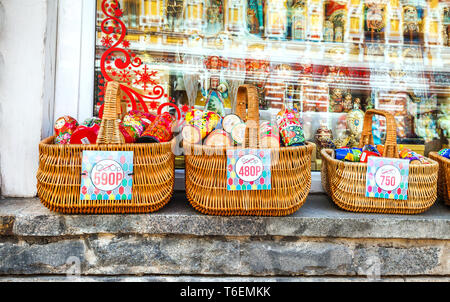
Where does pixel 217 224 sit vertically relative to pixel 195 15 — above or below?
below

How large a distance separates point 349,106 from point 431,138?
69 cm

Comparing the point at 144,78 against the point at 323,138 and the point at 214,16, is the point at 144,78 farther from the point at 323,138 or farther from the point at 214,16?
the point at 323,138

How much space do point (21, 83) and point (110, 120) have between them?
2.02ft

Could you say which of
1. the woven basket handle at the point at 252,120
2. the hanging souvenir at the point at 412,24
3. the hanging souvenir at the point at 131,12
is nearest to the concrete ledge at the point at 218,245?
the woven basket handle at the point at 252,120

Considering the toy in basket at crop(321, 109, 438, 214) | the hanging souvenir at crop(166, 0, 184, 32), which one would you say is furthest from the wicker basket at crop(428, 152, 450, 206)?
the hanging souvenir at crop(166, 0, 184, 32)

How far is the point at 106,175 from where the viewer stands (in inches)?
48.6

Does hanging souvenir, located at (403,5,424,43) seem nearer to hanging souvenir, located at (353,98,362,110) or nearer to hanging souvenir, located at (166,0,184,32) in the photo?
hanging souvenir, located at (353,98,362,110)

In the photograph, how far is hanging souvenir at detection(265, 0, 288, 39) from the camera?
2.34 meters

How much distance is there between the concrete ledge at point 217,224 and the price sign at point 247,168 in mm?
165

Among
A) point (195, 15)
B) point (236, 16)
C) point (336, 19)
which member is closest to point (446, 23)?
point (336, 19)

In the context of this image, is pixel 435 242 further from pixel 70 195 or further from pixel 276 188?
pixel 70 195

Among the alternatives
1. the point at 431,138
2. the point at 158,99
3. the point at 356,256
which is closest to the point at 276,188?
the point at 356,256

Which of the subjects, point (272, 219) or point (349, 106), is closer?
point (272, 219)
